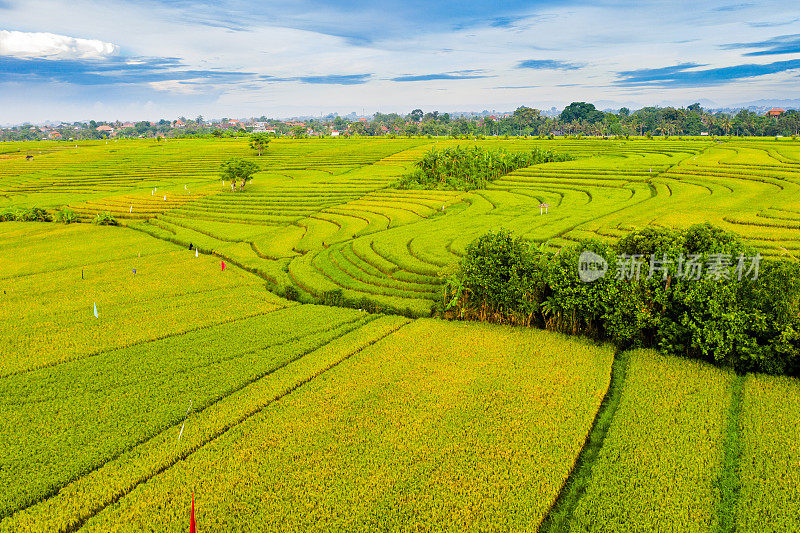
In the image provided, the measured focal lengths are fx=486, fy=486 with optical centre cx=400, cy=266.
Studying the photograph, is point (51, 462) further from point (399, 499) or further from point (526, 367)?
point (526, 367)

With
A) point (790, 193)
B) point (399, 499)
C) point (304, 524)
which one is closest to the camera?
point (304, 524)

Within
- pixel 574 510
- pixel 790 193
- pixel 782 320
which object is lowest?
pixel 574 510

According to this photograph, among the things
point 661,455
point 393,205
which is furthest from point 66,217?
point 661,455

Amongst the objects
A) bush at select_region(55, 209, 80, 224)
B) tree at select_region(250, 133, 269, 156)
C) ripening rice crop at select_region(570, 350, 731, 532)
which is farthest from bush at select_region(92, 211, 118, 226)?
tree at select_region(250, 133, 269, 156)

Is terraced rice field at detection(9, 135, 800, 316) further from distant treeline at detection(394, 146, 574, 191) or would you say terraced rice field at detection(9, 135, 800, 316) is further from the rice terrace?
distant treeline at detection(394, 146, 574, 191)

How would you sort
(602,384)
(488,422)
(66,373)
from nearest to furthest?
(488,422)
(602,384)
(66,373)

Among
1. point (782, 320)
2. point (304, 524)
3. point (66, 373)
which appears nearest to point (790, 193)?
point (782, 320)
